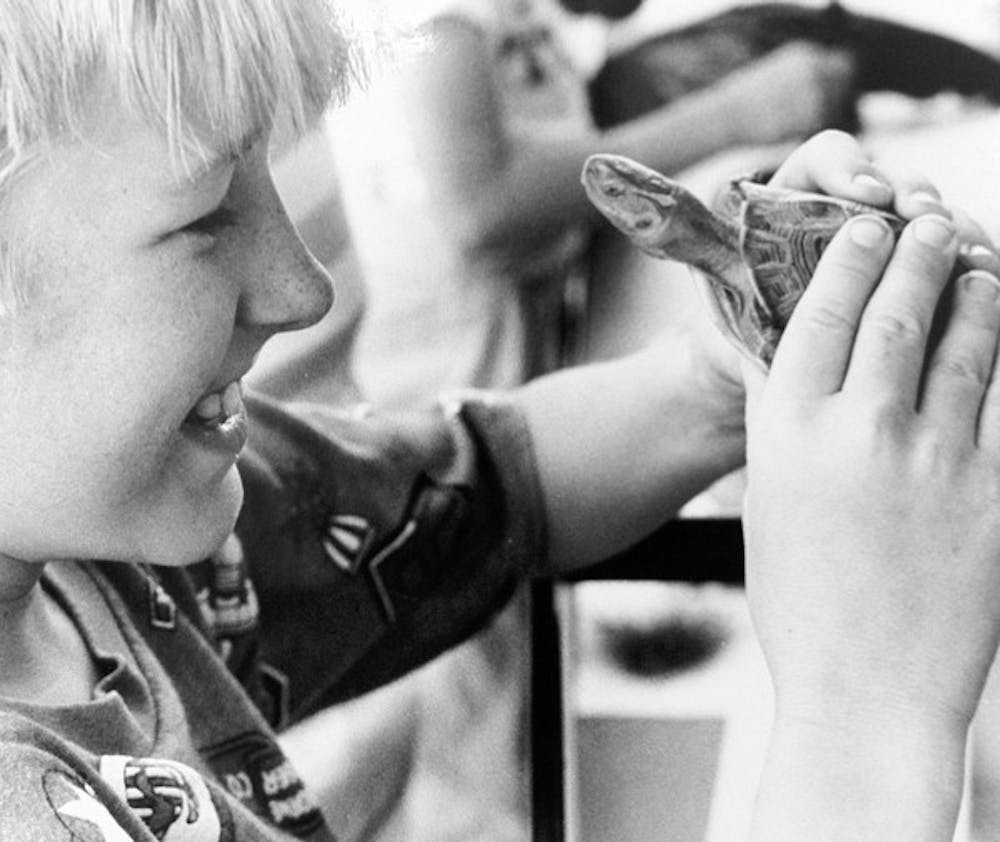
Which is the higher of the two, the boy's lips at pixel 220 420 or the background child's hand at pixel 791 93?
the boy's lips at pixel 220 420

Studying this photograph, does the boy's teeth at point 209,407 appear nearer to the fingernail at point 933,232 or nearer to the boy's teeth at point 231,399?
the boy's teeth at point 231,399

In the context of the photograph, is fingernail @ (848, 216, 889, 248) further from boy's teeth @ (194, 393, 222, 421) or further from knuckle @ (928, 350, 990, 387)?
boy's teeth @ (194, 393, 222, 421)

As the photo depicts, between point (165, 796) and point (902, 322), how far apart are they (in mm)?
291

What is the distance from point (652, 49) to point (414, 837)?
0.44 metres

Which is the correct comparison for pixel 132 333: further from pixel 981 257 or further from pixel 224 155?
pixel 981 257

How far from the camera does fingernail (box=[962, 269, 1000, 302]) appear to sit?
55 centimetres

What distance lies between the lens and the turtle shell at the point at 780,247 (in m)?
0.58

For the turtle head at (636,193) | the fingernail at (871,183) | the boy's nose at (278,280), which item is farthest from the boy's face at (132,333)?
the fingernail at (871,183)

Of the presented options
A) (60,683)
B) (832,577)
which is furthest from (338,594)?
Result: (832,577)

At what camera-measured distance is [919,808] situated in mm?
490

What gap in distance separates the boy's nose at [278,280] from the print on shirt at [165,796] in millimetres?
153

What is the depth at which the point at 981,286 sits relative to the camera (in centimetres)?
56

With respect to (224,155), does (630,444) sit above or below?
below

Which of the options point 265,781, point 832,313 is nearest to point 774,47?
point 832,313
